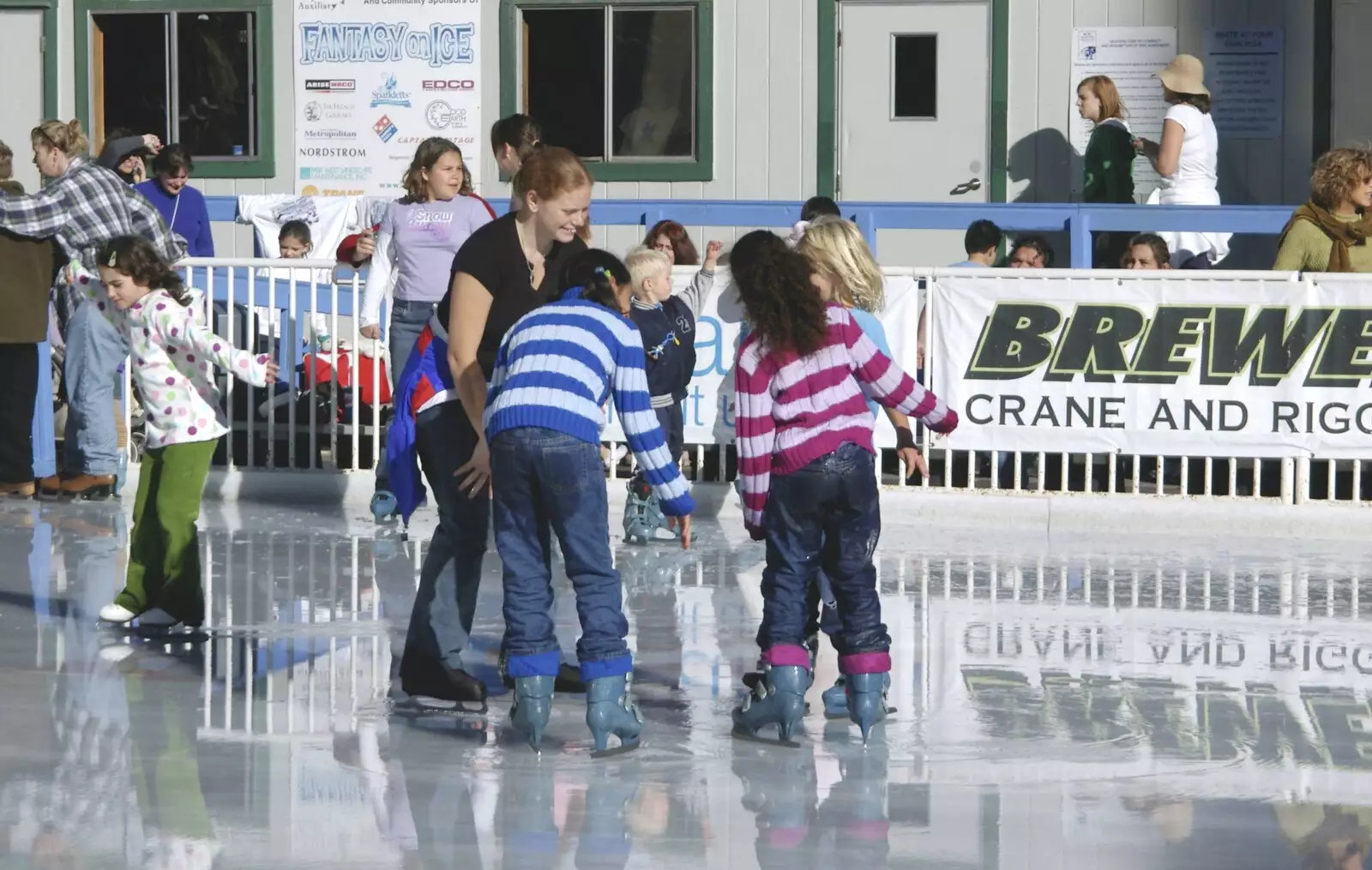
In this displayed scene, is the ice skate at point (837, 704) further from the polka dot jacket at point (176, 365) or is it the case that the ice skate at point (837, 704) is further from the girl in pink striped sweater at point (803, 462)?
the polka dot jacket at point (176, 365)

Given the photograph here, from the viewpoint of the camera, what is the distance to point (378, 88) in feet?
54.1

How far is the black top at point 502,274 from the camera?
6.56 metres

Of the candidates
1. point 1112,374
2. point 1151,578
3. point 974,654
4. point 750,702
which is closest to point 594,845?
point 750,702

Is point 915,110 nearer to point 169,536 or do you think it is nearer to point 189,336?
point 189,336

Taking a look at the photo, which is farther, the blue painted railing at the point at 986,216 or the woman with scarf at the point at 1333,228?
the blue painted railing at the point at 986,216

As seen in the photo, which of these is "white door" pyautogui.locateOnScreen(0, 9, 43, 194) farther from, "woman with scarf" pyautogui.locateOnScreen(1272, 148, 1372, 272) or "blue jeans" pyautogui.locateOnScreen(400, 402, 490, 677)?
"blue jeans" pyautogui.locateOnScreen(400, 402, 490, 677)

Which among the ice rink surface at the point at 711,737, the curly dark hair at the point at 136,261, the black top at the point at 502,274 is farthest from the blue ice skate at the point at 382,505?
the black top at the point at 502,274

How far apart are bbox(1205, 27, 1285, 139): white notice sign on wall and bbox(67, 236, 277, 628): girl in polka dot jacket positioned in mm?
9452

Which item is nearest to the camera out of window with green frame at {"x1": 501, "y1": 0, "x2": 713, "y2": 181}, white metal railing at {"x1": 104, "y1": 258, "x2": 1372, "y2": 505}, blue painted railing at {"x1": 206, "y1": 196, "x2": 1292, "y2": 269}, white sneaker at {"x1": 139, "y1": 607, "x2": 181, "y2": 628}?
white sneaker at {"x1": 139, "y1": 607, "x2": 181, "y2": 628}

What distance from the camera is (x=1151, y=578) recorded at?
9.69m

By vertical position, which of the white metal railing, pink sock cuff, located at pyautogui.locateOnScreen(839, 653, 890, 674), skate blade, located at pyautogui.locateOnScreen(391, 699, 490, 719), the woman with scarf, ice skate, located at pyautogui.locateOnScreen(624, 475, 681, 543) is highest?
the woman with scarf

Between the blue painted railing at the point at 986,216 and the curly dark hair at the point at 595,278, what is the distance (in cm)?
807

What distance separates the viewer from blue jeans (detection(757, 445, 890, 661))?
6.48 metres

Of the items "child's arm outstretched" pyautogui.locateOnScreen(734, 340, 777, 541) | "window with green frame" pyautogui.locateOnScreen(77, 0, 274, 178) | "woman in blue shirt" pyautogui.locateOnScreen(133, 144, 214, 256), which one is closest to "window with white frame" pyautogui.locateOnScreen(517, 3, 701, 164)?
"window with green frame" pyautogui.locateOnScreen(77, 0, 274, 178)
